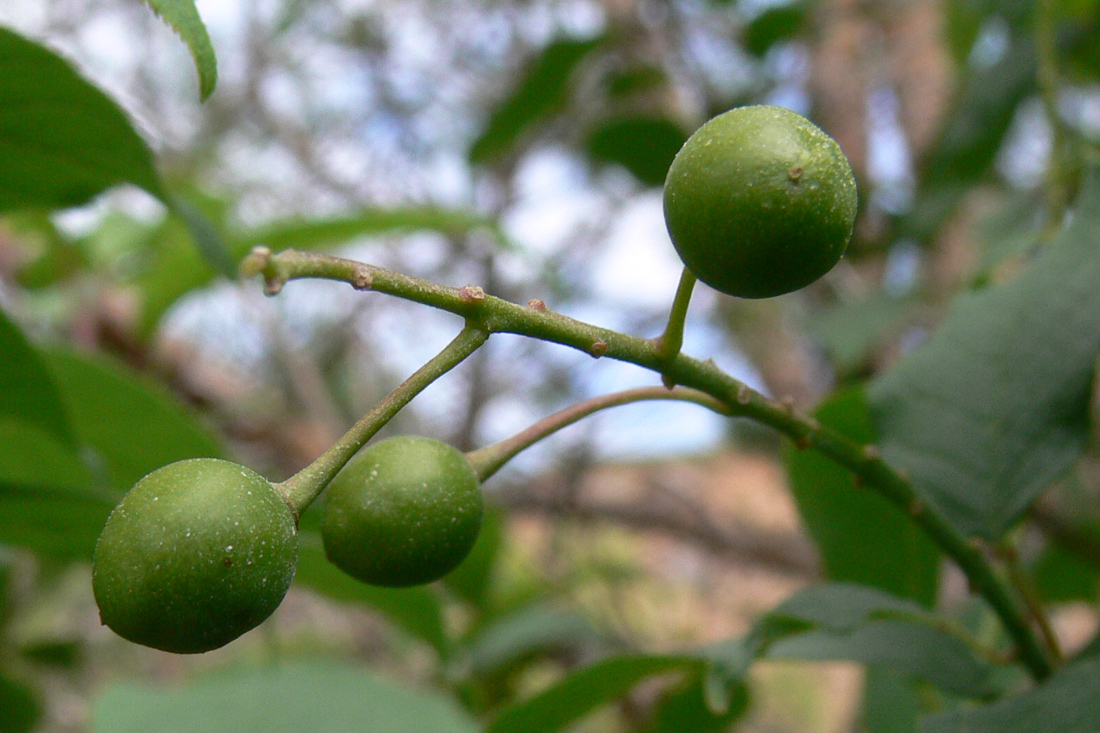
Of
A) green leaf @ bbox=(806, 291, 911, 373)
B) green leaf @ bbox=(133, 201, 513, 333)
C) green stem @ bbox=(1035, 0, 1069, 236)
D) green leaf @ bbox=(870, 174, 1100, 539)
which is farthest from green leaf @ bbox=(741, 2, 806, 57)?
green leaf @ bbox=(870, 174, 1100, 539)

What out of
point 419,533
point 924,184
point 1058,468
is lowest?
point 419,533

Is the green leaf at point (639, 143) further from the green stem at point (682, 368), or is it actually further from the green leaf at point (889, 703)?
the green stem at point (682, 368)

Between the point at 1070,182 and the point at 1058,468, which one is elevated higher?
the point at 1070,182

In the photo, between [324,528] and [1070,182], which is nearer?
[324,528]

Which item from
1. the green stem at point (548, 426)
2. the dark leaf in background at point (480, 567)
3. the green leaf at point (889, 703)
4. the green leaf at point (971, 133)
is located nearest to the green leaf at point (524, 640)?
the dark leaf in background at point (480, 567)

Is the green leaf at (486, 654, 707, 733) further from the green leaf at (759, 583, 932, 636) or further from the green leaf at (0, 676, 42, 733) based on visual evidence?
the green leaf at (0, 676, 42, 733)

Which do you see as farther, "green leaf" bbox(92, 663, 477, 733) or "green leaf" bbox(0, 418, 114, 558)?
"green leaf" bbox(92, 663, 477, 733)

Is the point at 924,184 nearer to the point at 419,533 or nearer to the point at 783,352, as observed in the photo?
the point at 783,352

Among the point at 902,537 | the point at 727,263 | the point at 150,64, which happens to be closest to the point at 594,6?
the point at 150,64
